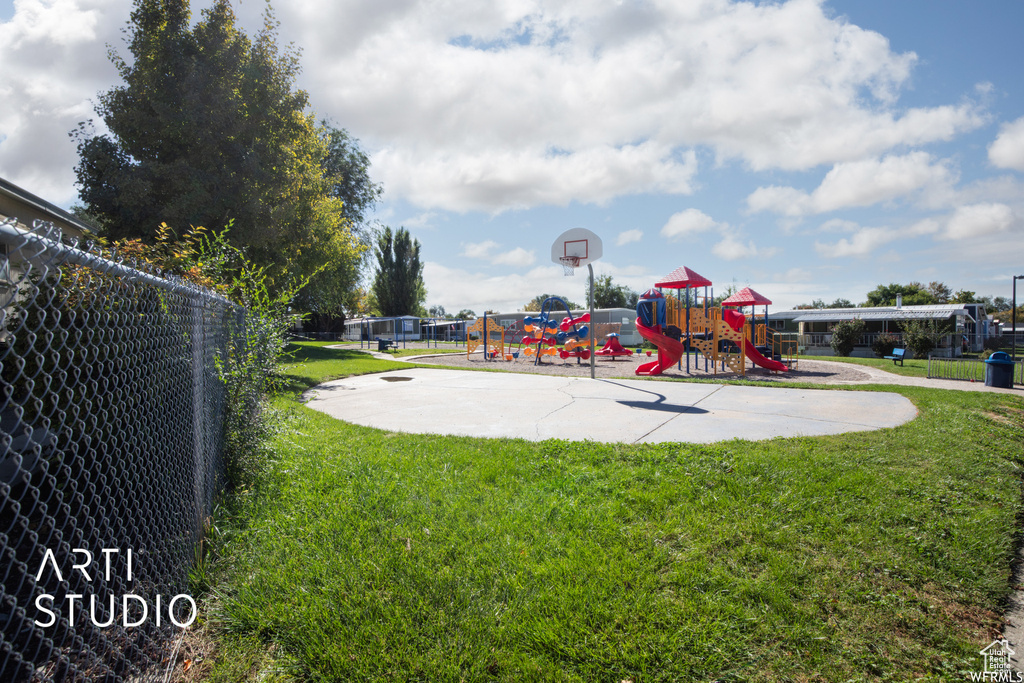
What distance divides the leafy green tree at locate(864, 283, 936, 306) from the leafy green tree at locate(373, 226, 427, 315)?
59.6 m

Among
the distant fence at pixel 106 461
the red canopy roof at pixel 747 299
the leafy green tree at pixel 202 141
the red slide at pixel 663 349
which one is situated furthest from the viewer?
the red canopy roof at pixel 747 299

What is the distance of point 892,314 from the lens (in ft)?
108

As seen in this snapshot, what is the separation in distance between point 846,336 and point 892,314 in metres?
8.02

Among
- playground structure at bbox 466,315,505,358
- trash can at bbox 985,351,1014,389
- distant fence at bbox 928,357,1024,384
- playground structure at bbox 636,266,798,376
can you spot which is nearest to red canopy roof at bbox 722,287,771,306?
playground structure at bbox 636,266,798,376

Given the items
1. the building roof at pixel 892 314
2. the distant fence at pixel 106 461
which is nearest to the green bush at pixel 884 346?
the building roof at pixel 892 314

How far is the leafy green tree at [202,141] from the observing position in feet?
44.4

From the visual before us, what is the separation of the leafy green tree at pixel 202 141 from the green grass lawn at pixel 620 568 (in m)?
11.4

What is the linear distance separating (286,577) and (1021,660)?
11.9ft

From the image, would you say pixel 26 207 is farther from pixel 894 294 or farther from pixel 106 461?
pixel 894 294

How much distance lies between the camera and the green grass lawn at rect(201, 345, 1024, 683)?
2291 mm

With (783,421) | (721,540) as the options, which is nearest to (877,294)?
(783,421)

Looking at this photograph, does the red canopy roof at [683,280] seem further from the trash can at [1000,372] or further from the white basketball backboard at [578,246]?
the trash can at [1000,372]

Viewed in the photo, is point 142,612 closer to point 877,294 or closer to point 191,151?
point 191,151

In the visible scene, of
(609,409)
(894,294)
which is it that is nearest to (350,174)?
(609,409)
